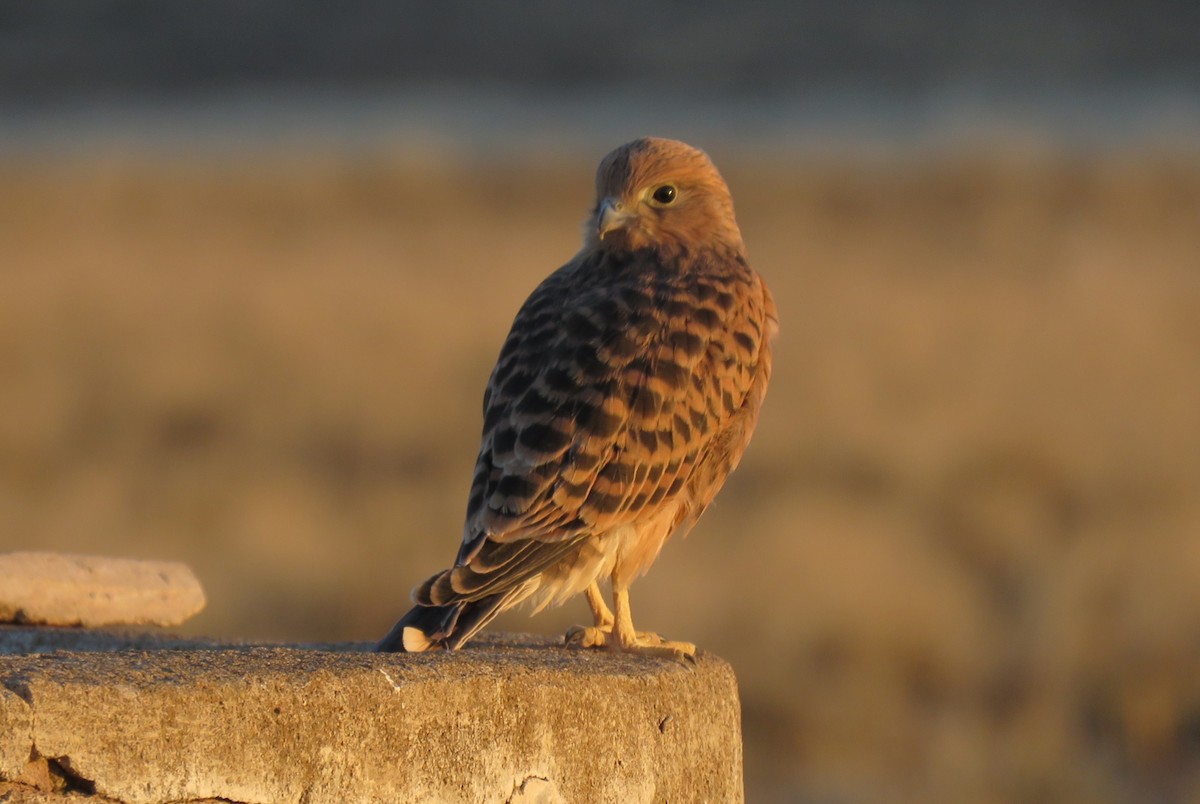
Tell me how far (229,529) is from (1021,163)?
12.8 m

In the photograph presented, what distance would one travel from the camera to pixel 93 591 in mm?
4570

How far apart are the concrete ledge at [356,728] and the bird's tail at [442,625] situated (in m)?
0.06

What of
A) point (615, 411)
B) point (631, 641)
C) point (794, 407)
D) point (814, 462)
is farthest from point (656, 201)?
point (794, 407)

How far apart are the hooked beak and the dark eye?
10 cm

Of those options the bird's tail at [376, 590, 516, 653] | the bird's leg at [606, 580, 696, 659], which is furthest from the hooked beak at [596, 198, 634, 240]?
the bird's tail at [376, 590, 516, 653]

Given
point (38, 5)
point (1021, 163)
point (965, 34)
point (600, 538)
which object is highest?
point (38, 5)

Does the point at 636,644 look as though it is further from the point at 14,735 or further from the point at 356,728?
the point at 14,735

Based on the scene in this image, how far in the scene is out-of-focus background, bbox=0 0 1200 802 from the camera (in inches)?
328

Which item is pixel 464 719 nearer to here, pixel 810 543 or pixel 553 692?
pixel 553 692

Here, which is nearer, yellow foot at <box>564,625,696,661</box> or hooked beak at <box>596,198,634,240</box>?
yellow foot at <box>564,625,696,661</box>

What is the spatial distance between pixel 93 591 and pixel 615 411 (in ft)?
4.42

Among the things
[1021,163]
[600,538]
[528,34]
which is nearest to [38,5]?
[528,34]

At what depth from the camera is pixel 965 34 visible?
32406 millimetres

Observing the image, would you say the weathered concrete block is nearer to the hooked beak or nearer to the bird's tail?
the bird's tail
